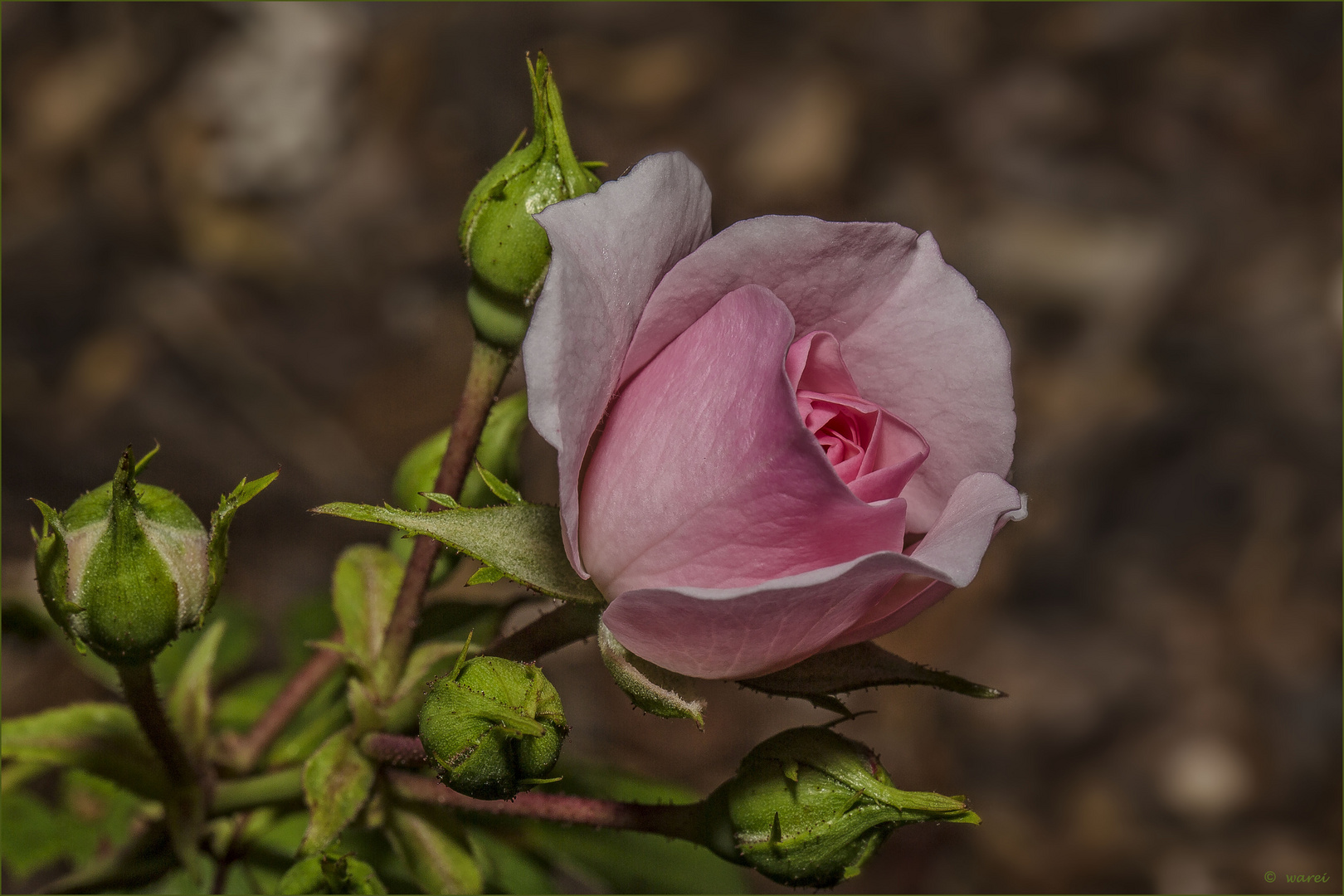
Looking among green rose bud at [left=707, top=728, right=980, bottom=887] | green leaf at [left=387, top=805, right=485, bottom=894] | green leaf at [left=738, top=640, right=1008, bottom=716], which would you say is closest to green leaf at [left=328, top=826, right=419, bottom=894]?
green leaf at [left=387, top=805, right=485, bottom=894]

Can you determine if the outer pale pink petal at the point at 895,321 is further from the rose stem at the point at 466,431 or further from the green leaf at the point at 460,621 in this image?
the green leaf at the point at 460,621

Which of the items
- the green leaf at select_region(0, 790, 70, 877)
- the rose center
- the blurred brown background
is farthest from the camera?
the blurred brown background

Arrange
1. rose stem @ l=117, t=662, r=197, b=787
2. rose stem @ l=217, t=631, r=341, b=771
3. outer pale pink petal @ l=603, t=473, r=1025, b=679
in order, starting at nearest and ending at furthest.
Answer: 1. outer pale pink petal @ l=603, t=473, r=1025, b=679
2. rose stem @ l=117, t=662, r=197, b=787
3. rose stem @ l=217, t=631, r=341, b=771

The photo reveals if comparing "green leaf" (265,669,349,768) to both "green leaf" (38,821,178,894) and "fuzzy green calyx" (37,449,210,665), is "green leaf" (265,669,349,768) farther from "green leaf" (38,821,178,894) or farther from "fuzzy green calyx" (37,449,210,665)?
"fuzzy green calyx" (37,449,210,665)

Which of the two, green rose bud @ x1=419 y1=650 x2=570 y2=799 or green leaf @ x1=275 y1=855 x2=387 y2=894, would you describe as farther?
green leaf @ x1=275 y1=855 x2=387 y2=894

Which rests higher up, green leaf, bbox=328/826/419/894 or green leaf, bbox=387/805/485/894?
green leaf, bbox=387/805/485/894

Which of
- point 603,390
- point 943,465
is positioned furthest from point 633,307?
point 943,465

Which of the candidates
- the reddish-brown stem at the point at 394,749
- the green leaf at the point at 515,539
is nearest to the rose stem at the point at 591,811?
the reddish-brown stem at the point at 394,749

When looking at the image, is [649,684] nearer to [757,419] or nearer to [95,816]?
[757,419]
